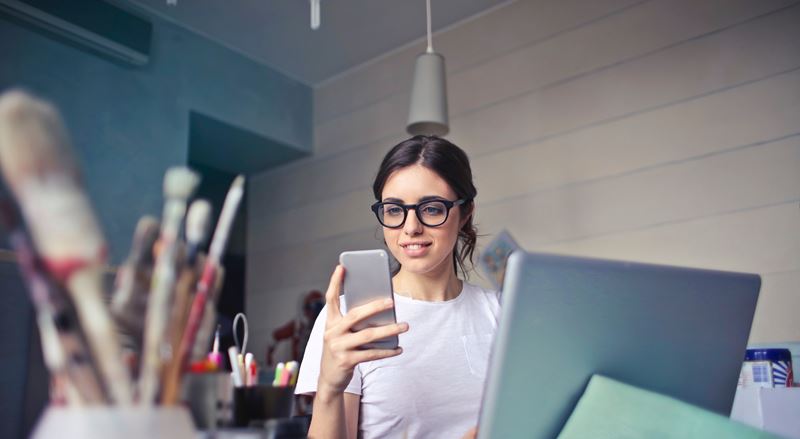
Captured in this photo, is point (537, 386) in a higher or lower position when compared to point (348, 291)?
lower

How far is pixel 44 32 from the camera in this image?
9.06ft

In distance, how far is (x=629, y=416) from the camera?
690mm

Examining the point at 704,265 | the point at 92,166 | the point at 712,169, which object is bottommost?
the point at 704,265

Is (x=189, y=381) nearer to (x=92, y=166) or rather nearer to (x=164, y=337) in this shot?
(x=164, y=337)

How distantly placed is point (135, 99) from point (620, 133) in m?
2.27

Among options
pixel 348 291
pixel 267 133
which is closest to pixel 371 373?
pixel 348 291

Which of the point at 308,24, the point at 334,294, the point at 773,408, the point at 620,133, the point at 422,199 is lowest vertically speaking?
the point at 773,408

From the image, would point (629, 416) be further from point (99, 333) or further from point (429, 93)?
point (429, 93)

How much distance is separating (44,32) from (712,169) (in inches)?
112

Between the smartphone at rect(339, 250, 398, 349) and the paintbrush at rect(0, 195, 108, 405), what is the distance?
545 millimetres

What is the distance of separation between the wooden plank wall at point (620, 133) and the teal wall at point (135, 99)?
678 mm

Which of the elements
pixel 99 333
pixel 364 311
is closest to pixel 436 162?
pixel 364 311

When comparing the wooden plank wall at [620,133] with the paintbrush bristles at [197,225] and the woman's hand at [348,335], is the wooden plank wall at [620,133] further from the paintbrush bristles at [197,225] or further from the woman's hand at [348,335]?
the paintbrush bristles at [197,225]

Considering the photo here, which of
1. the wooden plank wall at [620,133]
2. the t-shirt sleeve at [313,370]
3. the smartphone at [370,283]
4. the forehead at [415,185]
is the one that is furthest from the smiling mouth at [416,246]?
the wooden plank wall at [620,133]
